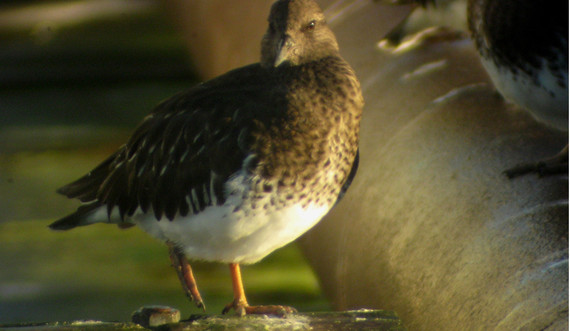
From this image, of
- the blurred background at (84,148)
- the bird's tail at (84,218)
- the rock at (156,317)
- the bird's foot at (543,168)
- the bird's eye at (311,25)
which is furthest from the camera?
the blurred background at (84,148)

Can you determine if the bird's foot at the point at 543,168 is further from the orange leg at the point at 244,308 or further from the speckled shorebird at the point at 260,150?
the orange leg at the point at 244,308

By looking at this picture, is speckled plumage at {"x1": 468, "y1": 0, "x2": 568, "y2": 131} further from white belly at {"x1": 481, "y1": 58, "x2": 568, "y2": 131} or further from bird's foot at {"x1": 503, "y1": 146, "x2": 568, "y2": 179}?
bird's foot at {"x1": 503, "y1": 146, "x2": 568, "y2": 179}

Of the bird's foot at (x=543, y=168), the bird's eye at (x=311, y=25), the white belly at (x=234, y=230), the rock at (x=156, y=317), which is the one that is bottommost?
the bird's foot at (x=543, y=168)

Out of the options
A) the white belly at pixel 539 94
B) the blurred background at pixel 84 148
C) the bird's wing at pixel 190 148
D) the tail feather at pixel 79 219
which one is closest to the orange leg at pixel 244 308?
the bird's wing at pixel 190 148

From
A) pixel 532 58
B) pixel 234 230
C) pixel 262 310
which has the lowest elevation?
pixel 262 310

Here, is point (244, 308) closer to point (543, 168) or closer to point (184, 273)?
point (184, 273)

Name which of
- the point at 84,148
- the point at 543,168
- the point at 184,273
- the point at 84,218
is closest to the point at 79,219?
the point at 84,218

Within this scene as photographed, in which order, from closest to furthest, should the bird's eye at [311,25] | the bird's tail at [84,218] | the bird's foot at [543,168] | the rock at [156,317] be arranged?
the rock at [156,317] < the bird's eye at [311,25] < the bird's foot at [543,168] < the bird's tail at [84,218]

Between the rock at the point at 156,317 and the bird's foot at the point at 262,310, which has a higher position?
the rock at the point at 156,317
